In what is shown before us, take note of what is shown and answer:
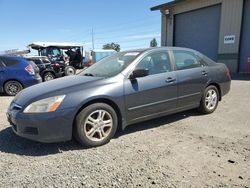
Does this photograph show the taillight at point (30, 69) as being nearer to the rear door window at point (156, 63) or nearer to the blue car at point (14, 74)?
the blue car at point (14, 74)

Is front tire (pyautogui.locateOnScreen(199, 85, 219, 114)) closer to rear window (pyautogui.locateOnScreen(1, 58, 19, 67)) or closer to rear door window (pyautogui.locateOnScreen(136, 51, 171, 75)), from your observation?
rear door window (pyautogui.locateOnScreen(136, 51, 171, 75))

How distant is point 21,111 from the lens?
369 cm

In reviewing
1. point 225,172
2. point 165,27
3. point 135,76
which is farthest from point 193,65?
point 165,27

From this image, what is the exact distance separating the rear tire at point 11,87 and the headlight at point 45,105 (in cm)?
589

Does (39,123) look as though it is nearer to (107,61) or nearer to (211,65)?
(107,61)

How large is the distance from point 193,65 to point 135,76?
66.7 inches

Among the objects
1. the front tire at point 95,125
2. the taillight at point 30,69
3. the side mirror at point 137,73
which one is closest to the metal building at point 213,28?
the taillight at point 30,69

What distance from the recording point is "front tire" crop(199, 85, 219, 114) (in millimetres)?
5465

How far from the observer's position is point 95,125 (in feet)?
12.7

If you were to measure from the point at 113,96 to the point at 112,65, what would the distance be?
953 millimetres

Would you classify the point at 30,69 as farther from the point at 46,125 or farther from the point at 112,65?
the point at 46,125

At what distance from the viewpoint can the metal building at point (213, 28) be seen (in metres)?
14.1

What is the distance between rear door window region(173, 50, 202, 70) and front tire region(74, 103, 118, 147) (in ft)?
5.89

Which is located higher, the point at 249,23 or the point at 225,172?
the point at 249,23
